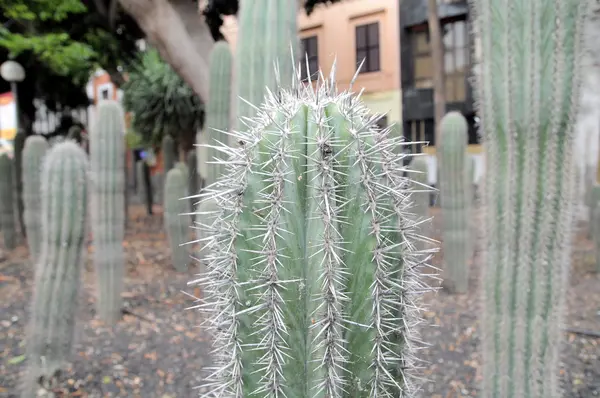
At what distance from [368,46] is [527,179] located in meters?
11.7

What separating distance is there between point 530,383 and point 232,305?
5.46 feet

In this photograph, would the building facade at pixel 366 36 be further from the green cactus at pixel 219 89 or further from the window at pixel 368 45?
the green cactus at pixel 219 89

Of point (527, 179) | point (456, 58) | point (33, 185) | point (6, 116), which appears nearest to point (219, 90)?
point (33, 185)

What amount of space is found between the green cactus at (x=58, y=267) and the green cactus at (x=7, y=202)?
14.4 ft

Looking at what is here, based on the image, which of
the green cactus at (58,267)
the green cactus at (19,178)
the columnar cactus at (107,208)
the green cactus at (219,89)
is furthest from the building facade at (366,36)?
the green cactus at (58,267)

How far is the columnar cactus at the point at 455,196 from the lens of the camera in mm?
5109

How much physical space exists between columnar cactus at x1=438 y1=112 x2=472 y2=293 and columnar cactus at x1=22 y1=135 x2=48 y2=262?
4.52 meters

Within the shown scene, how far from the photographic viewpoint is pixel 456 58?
1395cm

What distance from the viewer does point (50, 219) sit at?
342cm

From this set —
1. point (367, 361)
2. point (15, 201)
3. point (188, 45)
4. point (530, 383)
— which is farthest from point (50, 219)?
point (15, 201)

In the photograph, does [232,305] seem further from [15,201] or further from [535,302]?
[15,201]

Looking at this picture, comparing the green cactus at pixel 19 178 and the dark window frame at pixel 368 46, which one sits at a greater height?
the dark window frame at pixel 368 46

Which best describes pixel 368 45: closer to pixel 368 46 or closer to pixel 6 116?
pixel 368 46

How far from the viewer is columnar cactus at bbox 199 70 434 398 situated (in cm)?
129
